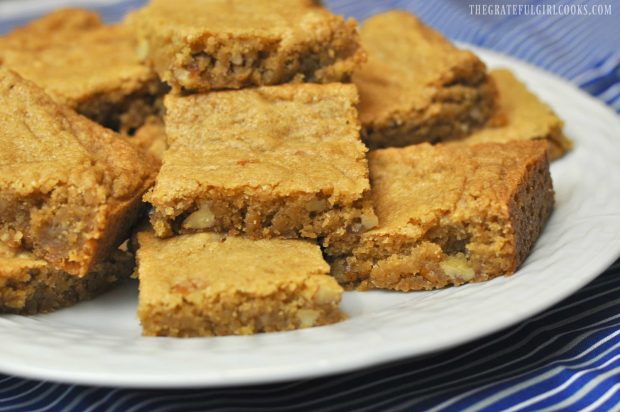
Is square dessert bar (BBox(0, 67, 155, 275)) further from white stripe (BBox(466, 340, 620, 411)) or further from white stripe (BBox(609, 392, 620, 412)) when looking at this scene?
white stripe (BBox(609, 392, 620, 412))

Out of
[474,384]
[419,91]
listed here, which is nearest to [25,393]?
[474,384]

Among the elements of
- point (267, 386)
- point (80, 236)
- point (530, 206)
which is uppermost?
point (530, 206)

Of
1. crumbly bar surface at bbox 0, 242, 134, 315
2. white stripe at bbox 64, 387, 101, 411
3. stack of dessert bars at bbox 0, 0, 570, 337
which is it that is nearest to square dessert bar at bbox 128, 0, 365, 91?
stack of dessert bars at bbox 0, 0, 570, 337

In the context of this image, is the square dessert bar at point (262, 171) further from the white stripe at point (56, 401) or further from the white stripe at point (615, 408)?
the white stripe at point (615, 408)

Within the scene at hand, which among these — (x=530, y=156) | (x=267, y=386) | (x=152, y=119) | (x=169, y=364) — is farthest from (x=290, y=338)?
(x=152, y=119)

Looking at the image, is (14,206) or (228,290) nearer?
(228,290)

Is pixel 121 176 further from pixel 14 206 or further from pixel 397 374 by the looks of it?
pixel 397 374

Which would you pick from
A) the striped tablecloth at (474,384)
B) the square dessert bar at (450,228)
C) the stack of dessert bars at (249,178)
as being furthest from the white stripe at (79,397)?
the square dessert bar at (450,228)
